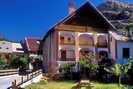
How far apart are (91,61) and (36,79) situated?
779cm

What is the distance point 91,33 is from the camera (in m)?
31.3

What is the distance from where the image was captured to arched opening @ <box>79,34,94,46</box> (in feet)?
103

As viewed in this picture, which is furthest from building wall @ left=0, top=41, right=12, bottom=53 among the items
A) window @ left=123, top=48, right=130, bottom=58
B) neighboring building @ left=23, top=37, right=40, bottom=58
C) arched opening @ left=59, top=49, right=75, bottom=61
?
window @ left=123, top=48, right=130, bottom=58

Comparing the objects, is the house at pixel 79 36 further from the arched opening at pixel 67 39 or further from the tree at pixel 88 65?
the tree at pixel 88 65

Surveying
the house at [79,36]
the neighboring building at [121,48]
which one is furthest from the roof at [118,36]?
the house at [79,36]

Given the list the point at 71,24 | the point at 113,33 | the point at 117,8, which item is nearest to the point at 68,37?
the point at 71,24

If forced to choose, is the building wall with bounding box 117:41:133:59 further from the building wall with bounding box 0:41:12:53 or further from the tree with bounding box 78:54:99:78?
the building wall with bounding box 0:41:12:53

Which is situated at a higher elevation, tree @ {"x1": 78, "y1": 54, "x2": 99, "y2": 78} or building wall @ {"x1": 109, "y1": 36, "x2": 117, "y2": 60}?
building wall @ {"x1": 109, "y1": 36, "x2": 117, "y2": 60}

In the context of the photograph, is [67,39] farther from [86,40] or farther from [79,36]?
[86,40]

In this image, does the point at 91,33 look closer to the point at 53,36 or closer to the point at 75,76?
the point at 53,36

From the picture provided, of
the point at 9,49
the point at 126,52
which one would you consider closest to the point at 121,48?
the point at 126,52

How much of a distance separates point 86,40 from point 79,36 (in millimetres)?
1529

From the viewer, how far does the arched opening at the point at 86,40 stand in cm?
3143

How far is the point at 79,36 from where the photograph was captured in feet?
104
